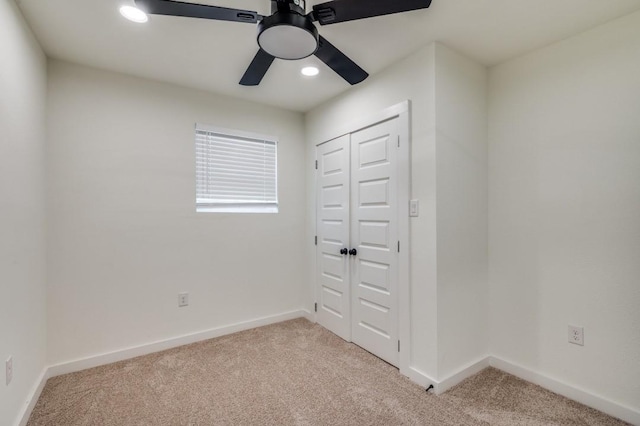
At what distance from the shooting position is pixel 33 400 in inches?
77.0

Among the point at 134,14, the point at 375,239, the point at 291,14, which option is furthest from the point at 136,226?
the point at 291,14

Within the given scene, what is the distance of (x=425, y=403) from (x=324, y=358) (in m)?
0.91

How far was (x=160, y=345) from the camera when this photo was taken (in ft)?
9.02

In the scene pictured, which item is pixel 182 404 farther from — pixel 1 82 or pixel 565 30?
pixel 565 30

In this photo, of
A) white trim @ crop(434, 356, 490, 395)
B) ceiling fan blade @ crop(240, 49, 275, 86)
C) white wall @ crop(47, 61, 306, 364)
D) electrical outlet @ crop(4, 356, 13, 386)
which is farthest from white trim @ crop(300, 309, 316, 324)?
ceiling fan blade @ crop(240, 49, 275, 86)

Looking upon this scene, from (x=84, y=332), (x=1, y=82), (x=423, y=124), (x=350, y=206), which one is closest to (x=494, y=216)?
(x=423, y=124)

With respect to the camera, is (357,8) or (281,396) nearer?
(357,8)

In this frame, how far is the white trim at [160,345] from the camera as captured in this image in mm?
2387

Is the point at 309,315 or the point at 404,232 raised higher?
the point at 404,232

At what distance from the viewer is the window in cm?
303

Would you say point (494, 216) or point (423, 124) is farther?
point (494, 216)

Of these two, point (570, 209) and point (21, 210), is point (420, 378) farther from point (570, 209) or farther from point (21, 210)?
point (21, 210)

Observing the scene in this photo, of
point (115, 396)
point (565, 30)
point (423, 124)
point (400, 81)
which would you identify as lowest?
point (115, 396)

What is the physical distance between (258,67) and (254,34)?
15.4 inches
